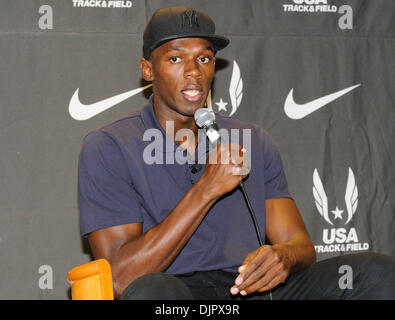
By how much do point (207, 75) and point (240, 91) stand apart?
771 millimetres

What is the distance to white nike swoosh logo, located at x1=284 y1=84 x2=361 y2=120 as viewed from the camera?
109 inches

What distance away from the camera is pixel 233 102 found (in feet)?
8.90

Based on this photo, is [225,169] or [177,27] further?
[177,27]

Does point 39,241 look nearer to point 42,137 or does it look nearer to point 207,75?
point 42,137

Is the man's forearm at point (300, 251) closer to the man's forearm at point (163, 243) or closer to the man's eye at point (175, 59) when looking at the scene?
the man's forearm at point (163, 243)

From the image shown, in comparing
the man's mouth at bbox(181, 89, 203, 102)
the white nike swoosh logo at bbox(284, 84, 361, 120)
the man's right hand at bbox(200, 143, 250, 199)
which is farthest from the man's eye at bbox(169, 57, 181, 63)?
the white nike swoosh logo at bbox(284, 84, 361, 120)

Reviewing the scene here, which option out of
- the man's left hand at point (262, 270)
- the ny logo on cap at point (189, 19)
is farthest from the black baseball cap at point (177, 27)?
the man's left hand at point (262, 270)

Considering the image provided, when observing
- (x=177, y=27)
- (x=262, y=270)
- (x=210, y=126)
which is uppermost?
(x=177, y=27)

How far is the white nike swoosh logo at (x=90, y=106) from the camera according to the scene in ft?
8.38

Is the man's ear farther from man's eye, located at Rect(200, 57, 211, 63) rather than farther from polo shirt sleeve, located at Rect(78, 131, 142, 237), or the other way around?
polo shirt sleeve, located at Rect(78, 131, 142, 237)

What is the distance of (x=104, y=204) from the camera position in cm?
179

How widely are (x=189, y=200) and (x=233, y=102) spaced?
113cm

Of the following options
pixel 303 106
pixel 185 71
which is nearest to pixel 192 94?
pixel 185 71

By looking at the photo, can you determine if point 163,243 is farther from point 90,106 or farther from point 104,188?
point 90,106
